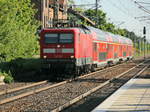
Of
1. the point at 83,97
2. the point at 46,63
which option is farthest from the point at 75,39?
the point at 83,97

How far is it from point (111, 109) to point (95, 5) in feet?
144

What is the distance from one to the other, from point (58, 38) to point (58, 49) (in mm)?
678

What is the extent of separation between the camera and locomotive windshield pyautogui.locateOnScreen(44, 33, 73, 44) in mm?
23222

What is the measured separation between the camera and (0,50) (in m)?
25.7

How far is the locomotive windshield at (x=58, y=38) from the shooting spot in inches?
914

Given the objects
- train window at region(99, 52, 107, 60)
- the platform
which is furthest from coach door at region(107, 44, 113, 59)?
the platform

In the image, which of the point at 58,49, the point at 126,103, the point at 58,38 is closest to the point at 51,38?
the point at 58,38

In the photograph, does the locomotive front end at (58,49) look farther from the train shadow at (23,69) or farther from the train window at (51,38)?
the train shadow at (23,69)

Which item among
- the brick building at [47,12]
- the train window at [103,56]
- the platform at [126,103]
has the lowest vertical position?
the platform at [126,103]

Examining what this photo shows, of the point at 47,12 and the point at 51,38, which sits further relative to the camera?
the point at 47,12

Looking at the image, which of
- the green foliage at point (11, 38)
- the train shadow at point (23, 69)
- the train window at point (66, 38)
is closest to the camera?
the train window at point (66, 38)

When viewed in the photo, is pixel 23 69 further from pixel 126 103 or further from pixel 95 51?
pixel 126 103

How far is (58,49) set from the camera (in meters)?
23.2

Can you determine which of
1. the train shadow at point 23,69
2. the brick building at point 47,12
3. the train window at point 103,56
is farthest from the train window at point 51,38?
the brick building at point 47,12
